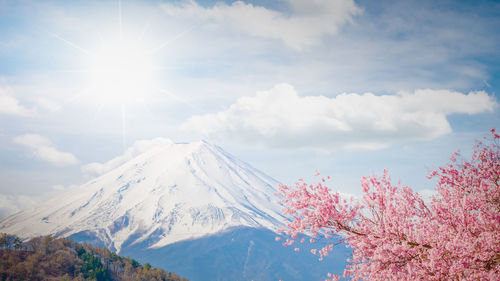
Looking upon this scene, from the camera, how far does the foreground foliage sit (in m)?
82.3

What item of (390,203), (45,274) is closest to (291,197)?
(390,203)

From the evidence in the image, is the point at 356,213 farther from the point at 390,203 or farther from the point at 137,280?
the point at 137,280

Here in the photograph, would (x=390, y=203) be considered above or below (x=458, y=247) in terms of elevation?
above

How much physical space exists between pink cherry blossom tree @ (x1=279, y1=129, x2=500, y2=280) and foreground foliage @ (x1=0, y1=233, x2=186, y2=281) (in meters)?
85.5

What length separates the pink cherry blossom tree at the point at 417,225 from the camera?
5.80 m

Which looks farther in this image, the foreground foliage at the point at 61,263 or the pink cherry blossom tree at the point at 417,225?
the foreground foliage at the point at 61,263

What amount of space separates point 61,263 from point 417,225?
10821 centimetres

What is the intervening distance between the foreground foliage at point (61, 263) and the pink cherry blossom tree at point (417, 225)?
85.5 m

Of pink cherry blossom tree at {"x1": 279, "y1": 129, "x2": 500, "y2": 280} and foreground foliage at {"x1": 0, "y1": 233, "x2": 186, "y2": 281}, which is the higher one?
pink cherry blossom tree at {"x1": 279, "y1": 129, "x2": 500, "y2": 280}

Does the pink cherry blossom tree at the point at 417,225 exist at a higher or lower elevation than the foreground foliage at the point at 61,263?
higher

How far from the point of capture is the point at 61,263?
93.4m

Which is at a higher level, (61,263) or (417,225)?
(417,225)

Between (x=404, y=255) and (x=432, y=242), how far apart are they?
1.78ft

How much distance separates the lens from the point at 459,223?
20.9ft
